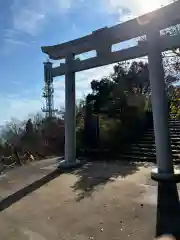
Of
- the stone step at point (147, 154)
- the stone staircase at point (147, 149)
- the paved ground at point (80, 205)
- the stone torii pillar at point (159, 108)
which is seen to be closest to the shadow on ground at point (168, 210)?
the paved ground at point (80, 205)

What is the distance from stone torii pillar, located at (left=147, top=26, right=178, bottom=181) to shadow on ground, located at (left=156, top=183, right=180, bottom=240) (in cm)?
42

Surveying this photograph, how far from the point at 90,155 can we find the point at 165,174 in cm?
420

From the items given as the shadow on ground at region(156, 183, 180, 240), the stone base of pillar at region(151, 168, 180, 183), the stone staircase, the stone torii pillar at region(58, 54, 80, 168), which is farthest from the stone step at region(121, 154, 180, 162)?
the shadow on ground at region(156, 183, 180, 240)

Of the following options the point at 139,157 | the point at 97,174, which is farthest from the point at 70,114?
the point at 139,157

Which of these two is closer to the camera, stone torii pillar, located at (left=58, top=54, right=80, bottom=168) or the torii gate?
the torii gate

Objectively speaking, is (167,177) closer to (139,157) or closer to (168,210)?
(168,210)

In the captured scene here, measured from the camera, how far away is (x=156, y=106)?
524cm

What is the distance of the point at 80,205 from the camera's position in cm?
426

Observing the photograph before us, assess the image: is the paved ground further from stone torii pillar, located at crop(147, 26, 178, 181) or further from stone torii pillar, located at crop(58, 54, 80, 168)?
stone torii pillar, located at crop(58, 54, 80, 168)

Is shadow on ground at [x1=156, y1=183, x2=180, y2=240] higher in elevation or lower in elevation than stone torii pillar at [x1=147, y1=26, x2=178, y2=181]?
lower

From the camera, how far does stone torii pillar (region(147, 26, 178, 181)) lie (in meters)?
5.14

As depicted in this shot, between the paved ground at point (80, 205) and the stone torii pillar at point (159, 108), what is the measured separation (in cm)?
46

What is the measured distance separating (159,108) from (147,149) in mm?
3852

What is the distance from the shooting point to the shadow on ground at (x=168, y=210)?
3150 millimetres
